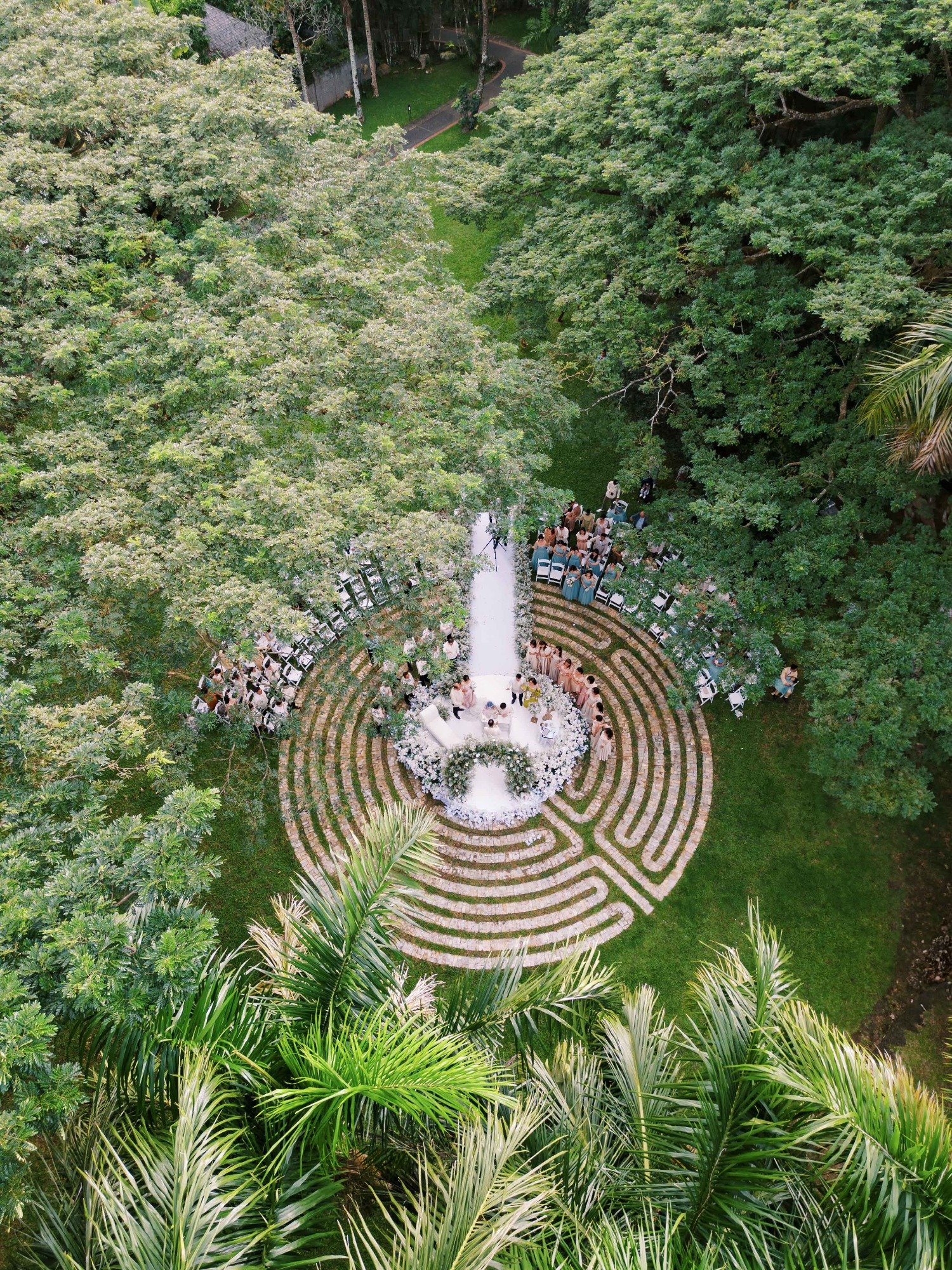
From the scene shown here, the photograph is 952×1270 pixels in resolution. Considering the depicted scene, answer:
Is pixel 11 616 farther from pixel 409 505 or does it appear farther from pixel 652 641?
pixel 652 641

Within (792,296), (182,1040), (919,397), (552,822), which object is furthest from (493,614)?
(182,1040)

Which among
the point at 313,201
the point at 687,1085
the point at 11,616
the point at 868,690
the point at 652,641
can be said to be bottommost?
the point at 652,641

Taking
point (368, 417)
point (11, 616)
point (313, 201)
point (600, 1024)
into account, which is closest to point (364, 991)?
point (600, 1024)

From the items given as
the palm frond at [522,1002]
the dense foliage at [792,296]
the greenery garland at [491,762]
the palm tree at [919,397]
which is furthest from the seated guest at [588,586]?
the palm frond at [522,1002]

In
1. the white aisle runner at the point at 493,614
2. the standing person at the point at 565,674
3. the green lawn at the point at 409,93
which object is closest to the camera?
the standing person at the point at 565,674

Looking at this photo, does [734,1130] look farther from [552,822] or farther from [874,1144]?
[552,822]

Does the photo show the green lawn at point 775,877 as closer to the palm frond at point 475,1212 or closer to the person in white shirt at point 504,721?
the person in white shirt at point 504,721
